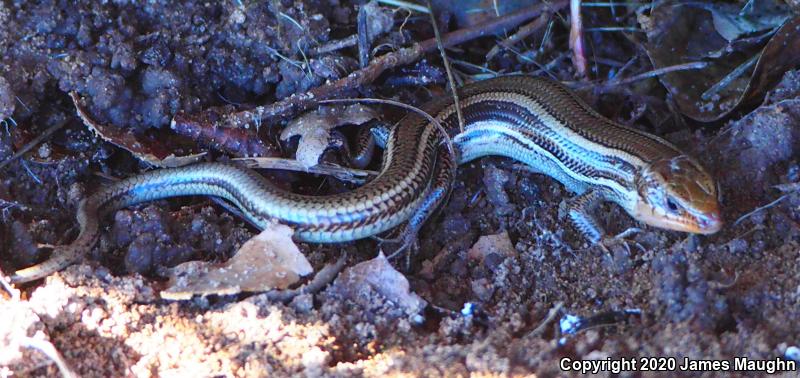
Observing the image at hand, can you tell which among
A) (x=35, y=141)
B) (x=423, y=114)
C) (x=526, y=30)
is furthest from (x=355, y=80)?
(x=35, y=141)

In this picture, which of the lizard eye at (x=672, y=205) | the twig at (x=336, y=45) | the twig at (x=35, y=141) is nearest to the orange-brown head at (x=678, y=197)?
the lizard eye at (x=672, y=205)

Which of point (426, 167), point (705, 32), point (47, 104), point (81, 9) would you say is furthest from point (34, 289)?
point (705, 32)

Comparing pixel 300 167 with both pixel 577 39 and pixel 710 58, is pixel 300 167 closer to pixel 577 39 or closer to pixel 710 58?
pixel 577 39

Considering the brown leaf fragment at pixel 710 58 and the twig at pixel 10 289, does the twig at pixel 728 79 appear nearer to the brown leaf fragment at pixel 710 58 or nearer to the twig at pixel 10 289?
the brown leaf fragment at pixel 710 58

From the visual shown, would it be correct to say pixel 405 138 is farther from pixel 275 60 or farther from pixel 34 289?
pixel 34 289

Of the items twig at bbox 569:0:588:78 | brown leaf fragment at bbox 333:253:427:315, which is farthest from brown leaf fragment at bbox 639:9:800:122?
brown leaf fragment at bbox 333:253:427:315
